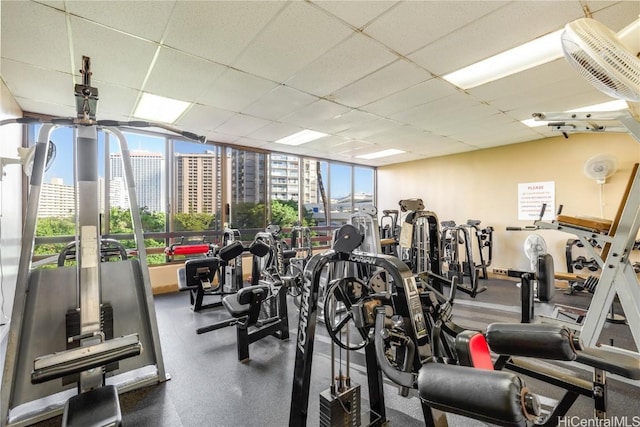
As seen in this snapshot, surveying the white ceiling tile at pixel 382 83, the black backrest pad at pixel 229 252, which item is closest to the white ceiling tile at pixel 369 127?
the white ceiling tile at pixel 382 83

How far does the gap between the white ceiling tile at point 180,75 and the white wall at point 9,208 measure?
1.52 meters

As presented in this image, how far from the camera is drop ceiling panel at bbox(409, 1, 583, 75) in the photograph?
202 cm

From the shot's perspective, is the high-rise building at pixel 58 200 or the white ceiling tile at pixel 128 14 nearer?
the white ceiling tile at pixel 128 14

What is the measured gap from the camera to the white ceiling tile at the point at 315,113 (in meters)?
3.78

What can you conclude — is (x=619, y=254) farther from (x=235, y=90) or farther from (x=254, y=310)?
(x=235, y=90)

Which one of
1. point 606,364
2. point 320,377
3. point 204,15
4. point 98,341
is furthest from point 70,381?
point 606,364

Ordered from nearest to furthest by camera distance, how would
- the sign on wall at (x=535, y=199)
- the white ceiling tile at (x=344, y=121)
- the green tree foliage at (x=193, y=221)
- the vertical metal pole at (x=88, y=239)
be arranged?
the vertical metal pole at (x=88, y=239) → the white ceiling tile at (x=344, y=121) → the green tree foliage at (x=193, y=221) → the sign on wall at (x=535, y=199)

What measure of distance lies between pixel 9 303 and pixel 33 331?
1732 millimetres

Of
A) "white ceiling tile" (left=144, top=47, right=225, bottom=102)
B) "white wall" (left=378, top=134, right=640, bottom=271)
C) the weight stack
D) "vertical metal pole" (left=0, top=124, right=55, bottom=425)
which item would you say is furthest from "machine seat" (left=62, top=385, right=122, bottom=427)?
"white wall" (left=378, top=134, right=640, bottom=271)

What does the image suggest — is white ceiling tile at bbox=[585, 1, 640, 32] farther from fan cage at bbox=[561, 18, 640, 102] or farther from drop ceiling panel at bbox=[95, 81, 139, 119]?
drop ceiling panel at bbox=[95, 81, 139, 119]

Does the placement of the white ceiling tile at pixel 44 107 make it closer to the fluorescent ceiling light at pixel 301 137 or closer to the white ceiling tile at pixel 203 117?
the white ceiling tile at pixel 203 117

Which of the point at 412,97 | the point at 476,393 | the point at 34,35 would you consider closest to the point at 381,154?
the point at 412,97

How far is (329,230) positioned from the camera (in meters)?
7.80

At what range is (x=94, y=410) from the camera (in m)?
1.62
